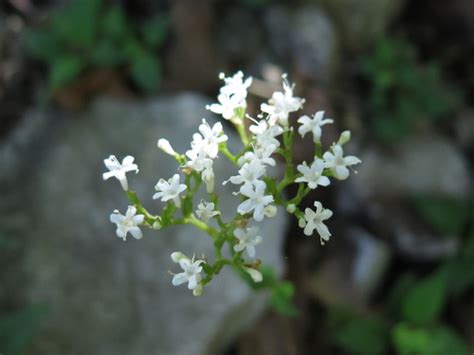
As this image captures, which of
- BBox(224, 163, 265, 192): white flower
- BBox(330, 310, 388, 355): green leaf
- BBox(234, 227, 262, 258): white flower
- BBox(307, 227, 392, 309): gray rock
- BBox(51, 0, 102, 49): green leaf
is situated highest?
BBox(51, 0, 102, 49): green leaf

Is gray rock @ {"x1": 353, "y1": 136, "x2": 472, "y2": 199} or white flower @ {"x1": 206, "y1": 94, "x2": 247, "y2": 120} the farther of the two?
gray rock @ {"x1": 353, "y1": 136, "x2": 472, "y2": 199}

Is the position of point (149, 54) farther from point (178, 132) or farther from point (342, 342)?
point (342, 342)

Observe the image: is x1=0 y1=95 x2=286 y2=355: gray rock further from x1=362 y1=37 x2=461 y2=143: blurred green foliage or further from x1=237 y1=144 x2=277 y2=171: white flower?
x1=237 y1=144 x2=277 y2=171: white flower

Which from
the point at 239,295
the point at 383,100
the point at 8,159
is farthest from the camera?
the point at 383,100

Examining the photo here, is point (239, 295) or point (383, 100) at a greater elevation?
point (383, 100)

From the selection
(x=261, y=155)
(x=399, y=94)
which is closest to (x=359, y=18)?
(x=399, y=94)

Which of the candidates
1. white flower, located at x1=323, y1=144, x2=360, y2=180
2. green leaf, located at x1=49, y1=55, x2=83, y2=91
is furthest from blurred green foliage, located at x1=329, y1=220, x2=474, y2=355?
green leaf, located at x1=49, y1=55, x2=83, y2=91

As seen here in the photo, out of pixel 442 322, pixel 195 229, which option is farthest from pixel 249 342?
pixel 442 322
